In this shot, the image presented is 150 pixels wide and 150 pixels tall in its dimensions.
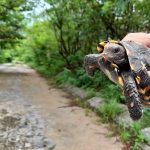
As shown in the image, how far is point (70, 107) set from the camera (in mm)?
8750

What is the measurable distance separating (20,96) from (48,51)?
8.35 meters

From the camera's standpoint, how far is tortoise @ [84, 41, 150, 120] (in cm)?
84

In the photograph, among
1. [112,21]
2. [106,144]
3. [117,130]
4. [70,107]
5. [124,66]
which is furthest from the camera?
[112,21]

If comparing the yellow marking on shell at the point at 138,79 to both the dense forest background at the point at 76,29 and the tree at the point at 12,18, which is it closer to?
the dense forest background at the point at 76,29

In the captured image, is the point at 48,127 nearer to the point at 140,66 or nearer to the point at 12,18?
the point at 140,66

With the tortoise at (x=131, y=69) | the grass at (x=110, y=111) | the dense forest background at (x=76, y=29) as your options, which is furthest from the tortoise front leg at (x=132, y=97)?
the grass at (x=110, y=111)

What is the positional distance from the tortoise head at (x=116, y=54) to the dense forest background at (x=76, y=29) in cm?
282

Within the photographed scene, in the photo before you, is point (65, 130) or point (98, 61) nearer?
point (98, 61)

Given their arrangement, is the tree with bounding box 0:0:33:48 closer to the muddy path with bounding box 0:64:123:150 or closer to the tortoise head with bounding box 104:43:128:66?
the muddy path with bounding box 0:64:123:150

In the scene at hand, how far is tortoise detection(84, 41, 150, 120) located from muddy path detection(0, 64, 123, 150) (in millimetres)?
4744

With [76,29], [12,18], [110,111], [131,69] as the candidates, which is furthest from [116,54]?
[12,18]

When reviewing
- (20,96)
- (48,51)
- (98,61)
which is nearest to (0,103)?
(20,96)

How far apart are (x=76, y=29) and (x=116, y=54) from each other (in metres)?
11.9

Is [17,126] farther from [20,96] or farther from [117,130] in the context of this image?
[20,96]
